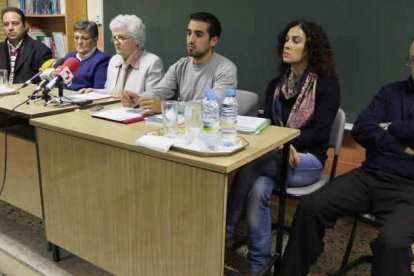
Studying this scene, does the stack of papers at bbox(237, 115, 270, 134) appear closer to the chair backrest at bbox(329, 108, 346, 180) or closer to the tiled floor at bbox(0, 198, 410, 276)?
the chair backrest at bbox(329, 108, 346, 180)

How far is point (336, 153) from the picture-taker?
2145 millimetres

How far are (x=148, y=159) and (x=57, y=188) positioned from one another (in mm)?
633

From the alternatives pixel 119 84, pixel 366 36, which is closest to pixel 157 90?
pixel 119 84

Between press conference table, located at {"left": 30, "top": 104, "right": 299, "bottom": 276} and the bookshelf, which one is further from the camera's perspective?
the bookshelf

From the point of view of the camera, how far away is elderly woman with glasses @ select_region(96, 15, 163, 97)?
9.00 ft

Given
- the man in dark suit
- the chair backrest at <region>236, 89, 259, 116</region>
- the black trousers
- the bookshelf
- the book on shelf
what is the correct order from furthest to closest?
the book on shelf, the bookshelf, the man in dark suit, the chair backrest at <region>236, 89, 259, 116</region>, the black trousers

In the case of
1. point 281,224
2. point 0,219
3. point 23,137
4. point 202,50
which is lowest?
point 0,219

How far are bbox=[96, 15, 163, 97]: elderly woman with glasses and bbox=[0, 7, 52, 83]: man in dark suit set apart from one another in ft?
2.78

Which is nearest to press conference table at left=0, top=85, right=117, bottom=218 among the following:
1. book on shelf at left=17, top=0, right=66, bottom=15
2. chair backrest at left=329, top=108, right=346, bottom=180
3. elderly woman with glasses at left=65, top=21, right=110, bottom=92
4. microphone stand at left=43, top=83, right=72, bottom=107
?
microphone stand at left=43, top=83, right=72, bottom=107

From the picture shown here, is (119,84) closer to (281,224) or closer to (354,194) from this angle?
(281,224)

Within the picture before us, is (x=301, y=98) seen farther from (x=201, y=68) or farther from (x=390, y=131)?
(x=201, y=68)

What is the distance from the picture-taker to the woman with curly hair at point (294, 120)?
1898 mm

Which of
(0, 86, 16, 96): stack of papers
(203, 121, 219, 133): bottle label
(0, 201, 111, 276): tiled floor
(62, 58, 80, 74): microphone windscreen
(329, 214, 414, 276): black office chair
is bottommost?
(0, 201, 111, 276): tiled floor

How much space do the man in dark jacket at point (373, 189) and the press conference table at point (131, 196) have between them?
370 millimetres
